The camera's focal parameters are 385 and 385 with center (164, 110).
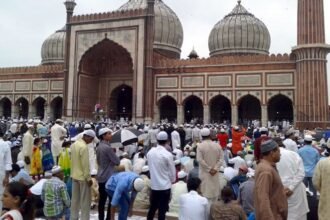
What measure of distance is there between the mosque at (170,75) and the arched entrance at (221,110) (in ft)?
0.21

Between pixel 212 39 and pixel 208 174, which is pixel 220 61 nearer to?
pixel 212 39

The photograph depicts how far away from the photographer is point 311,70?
63.6 ft

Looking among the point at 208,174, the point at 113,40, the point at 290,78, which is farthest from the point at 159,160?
the point at 113,40

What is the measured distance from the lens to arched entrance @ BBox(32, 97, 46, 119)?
2845 centimetres

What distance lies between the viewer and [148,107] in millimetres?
22906

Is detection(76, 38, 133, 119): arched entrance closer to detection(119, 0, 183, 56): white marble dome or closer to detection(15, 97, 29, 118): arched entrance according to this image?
detection(119, 0, 183, 56): white marble dome

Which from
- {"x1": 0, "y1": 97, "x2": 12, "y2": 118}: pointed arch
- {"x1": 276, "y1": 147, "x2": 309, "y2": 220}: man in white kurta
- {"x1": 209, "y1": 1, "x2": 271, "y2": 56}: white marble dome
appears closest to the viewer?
{"x1": 276, "y1": 147, "x2": 309, "y2": 220}: man in white kurta

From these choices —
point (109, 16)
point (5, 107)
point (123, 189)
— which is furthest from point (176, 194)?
point (5, 107)

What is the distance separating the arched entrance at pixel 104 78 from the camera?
25375 mm

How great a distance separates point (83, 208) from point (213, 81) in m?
17.9

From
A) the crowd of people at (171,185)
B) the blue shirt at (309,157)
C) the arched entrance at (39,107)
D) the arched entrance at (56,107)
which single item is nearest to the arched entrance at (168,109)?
the arched entrance at (56,107)

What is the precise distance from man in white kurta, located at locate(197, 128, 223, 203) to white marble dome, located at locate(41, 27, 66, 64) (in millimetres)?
29746

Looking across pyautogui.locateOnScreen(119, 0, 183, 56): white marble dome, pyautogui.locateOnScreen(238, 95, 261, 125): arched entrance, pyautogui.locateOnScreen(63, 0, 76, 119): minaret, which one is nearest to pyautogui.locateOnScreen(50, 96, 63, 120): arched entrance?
pyautogui.locateOnScreen(63, 0, 76, 119): minaret

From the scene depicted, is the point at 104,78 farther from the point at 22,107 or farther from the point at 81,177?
the point at 81,177
